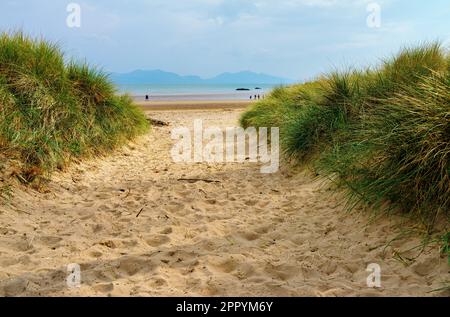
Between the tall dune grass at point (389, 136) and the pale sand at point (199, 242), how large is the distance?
31 cm

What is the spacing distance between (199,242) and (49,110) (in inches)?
153

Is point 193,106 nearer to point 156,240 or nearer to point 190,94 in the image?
point 156,240

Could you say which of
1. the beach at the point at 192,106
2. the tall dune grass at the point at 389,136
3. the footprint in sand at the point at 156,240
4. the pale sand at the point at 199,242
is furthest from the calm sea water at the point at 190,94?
the footprint in sand at the point at 156,240

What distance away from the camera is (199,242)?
12.7 ft

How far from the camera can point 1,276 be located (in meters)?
3.14

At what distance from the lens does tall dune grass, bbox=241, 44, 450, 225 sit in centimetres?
359

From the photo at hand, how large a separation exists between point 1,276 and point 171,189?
2.81 m

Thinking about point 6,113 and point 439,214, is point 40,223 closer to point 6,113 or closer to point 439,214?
point 6,113

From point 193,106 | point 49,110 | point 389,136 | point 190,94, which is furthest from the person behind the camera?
point 190,94

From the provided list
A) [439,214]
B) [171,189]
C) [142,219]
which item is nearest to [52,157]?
[171,189]

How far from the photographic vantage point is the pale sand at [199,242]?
2.98m

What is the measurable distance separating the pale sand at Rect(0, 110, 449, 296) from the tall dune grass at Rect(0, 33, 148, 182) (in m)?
0.53

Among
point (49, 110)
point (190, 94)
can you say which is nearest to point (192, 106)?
point (49, 110)

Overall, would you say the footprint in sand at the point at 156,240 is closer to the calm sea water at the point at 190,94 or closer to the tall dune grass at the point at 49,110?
the tall dune grass at the point at 49,110
